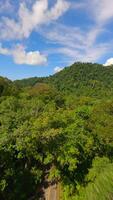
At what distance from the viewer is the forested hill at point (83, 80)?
134 meters

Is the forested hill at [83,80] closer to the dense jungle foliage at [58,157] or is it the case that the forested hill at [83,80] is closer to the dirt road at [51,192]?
the dense jungle foliage at [58,157]

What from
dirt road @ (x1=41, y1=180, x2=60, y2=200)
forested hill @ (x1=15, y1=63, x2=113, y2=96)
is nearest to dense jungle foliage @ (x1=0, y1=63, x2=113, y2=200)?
dirt road @ (x1=41, y1=180, x2=60, y2=200)

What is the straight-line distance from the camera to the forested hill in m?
134

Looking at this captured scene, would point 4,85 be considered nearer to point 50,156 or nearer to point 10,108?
point 10,108

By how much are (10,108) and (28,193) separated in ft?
65.6

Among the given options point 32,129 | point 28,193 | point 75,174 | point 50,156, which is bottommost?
point 28,193

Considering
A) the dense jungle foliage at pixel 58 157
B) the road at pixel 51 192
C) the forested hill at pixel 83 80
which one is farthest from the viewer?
the forested hill at pixel 83 80

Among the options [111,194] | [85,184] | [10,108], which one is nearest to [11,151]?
[85,184]

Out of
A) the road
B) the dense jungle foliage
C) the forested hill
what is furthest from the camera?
the forested hill

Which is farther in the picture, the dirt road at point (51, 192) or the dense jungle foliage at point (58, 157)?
the dirt road at point (51, 192)

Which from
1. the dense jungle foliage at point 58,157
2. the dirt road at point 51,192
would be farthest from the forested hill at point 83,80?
the dirt road at point 51,192

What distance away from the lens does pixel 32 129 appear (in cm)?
2831

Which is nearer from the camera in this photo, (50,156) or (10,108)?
(50,156)

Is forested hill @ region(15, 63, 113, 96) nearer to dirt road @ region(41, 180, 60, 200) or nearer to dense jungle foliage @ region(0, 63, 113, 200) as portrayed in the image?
dense jungle foliage @ region(0, 63, 113, 200)
